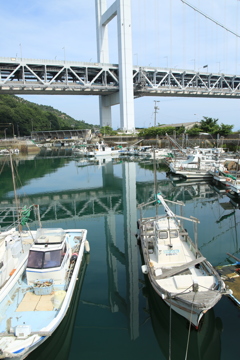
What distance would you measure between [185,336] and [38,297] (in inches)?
157

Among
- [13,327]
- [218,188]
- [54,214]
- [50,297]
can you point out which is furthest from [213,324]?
[218,188]

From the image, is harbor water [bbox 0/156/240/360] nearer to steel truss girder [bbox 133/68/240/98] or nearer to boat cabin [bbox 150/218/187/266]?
boat cabin [bbox 150/218/187/266]

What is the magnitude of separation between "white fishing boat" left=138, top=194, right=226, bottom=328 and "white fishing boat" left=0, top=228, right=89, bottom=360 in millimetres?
2502

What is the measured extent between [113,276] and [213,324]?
3.95 metres

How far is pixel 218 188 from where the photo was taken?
83.7ft

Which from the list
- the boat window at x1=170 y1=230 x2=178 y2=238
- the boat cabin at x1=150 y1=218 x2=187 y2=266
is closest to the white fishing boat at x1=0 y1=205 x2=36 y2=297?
the boat cabin at x1=150 y1=218 x2=187 y2=266

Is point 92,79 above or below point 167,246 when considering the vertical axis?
above

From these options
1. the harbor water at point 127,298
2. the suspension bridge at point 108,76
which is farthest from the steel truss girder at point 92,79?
the harbor water at point 127,298

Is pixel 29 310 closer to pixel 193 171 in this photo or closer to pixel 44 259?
pixel 44 259

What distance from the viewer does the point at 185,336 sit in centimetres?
697

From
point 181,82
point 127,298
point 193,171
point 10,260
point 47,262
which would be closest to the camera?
point 47,262

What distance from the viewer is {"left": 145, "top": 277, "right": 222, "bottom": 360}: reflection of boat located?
21.5 ft

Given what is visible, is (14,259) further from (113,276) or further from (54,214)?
(54,214)

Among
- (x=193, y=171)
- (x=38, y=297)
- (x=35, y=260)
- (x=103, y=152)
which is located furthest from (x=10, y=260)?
(x=103, y=152)
